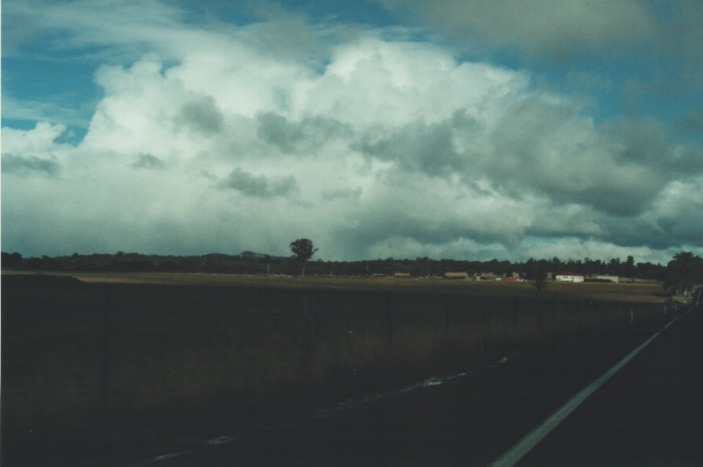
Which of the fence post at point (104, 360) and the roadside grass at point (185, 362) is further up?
the fence post at point (104, 360)

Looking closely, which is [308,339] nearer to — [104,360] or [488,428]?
[104,360]

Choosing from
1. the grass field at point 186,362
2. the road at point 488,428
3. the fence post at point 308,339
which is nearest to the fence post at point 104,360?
the grass field at point 186,362

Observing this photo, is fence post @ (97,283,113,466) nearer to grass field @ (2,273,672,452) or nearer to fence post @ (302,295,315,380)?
grass field @ (2,273,672,452)

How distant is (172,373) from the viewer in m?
16.3

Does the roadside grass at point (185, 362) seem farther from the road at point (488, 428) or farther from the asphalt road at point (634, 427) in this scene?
the asphalt road at point (634, 427)

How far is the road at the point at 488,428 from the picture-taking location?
24.6 ft

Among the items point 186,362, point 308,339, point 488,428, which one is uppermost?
point 308,339

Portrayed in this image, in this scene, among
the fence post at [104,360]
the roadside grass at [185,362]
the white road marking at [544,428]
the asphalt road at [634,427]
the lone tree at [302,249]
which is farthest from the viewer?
the lone tree at [302,249]

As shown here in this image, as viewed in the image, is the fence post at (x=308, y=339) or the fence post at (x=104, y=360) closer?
the fence post at (x=104, y=360)

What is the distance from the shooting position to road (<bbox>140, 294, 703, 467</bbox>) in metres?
7.50

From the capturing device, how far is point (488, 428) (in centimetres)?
909

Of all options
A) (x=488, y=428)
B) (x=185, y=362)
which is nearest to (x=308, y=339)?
(x=488, y=428)

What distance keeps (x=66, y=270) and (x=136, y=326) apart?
1905 inches

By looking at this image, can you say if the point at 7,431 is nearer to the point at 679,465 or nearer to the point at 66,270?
the point at 679,465
